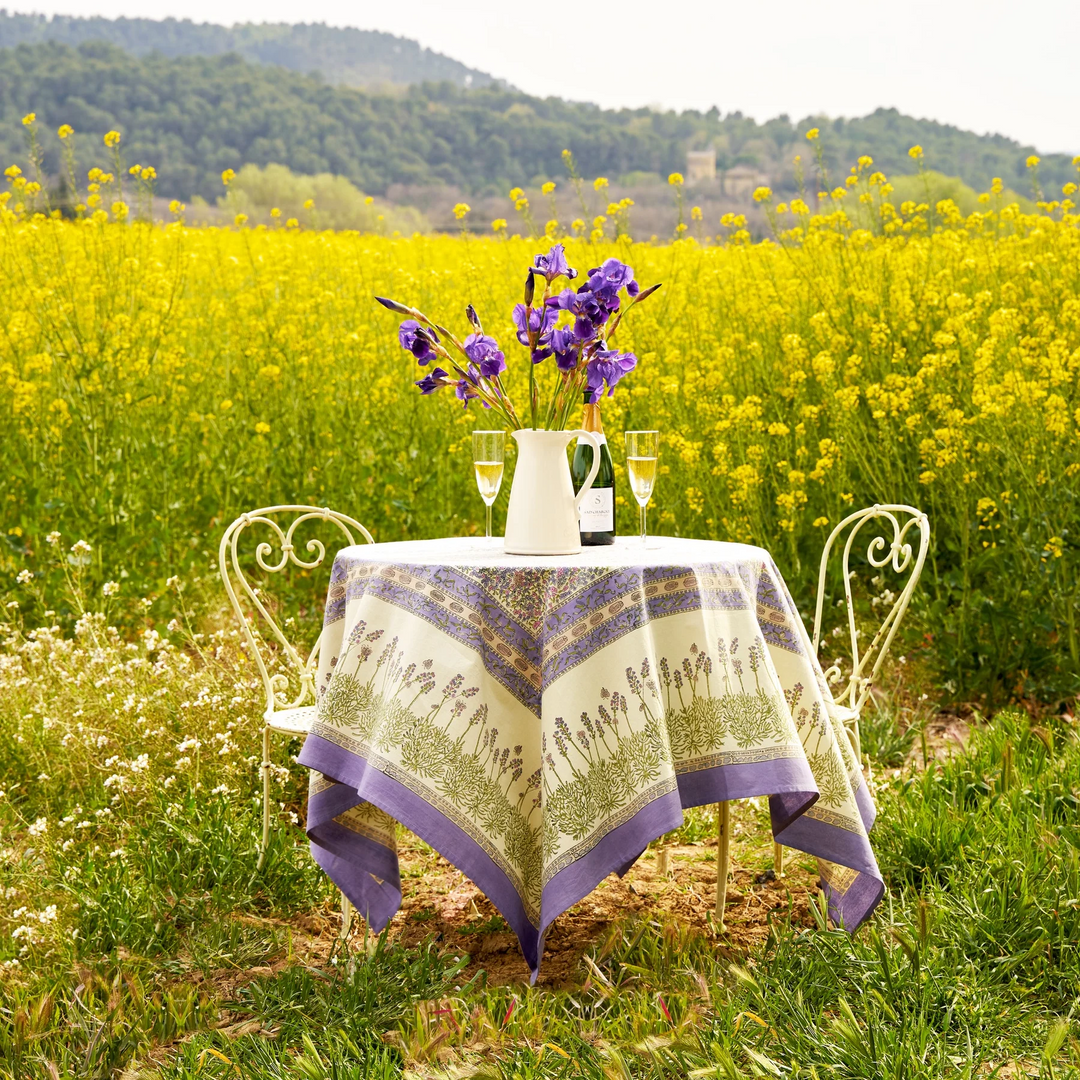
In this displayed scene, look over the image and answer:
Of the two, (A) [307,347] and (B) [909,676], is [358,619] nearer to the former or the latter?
(B) [909,676]

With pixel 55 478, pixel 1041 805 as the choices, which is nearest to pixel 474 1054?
pixel 1041 805

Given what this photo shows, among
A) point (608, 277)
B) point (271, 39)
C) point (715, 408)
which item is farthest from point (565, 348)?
point (271, 39)

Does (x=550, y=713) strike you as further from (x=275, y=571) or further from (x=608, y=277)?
(x=275, y=571)

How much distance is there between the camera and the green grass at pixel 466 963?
206 centimetres

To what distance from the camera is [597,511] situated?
2.64 m

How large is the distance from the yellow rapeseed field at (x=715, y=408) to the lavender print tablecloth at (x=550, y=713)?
75.0 inches

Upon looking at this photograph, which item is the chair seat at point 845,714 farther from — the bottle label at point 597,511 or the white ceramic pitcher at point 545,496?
the white ceramic pitcher at point 545,496

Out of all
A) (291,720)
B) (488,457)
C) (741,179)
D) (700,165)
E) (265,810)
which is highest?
(700,165)

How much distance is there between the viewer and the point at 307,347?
568 centimetres

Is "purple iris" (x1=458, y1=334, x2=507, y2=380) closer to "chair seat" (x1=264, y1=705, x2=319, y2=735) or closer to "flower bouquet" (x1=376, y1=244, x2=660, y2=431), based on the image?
"flower bouquet" (x1=376, y1=244, x2=660, y2=431)

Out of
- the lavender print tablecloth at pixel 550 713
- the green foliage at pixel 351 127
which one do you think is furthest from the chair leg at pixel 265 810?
the green foliage at pixel 351 127

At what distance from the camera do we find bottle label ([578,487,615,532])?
2.62 meters

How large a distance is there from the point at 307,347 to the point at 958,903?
420 cm

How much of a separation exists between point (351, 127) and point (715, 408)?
73.2 ft
